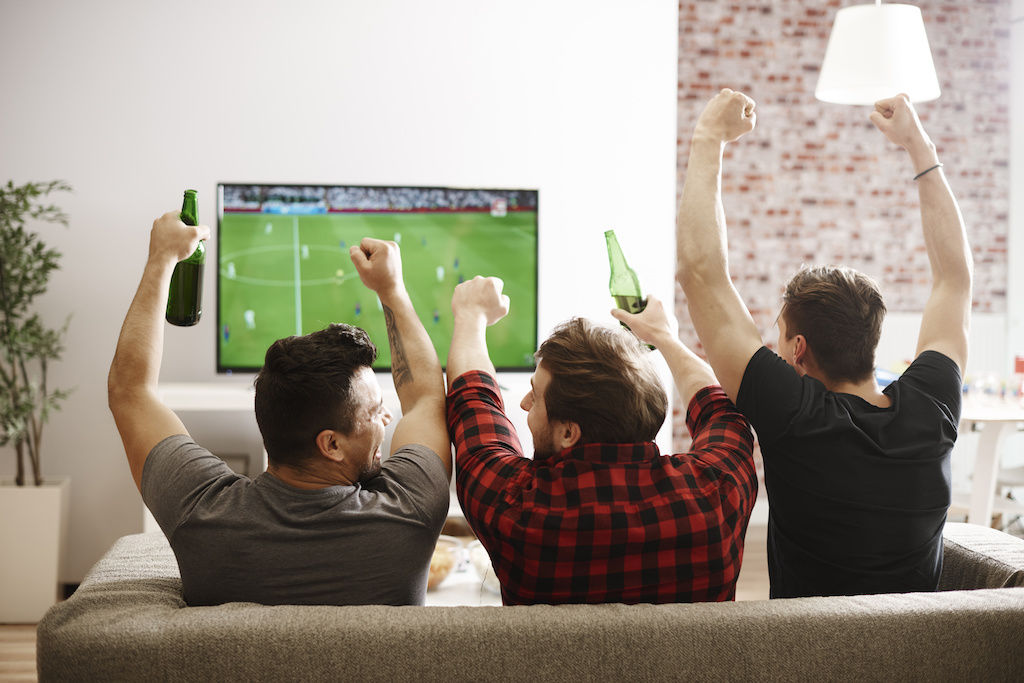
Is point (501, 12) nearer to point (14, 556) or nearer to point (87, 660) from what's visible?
point (14, 556)

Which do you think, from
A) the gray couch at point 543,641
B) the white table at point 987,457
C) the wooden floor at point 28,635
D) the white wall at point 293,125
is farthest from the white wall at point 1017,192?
the gray couch at point 543,641

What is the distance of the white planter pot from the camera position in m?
3.57

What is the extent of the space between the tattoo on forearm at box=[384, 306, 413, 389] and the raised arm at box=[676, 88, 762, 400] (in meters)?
0.45

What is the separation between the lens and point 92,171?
3.97 m

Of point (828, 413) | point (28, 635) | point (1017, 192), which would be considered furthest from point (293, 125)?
point (1017, 192)

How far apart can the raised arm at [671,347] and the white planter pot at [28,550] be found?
300cm

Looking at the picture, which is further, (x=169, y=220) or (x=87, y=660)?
(x=169, y=220)

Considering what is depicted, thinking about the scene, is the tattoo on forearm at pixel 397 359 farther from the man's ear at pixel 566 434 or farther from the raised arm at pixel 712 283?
the raised arm at pixel 712 283

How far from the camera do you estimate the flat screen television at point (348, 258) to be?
13.1 ft

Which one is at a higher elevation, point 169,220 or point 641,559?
point 169,220

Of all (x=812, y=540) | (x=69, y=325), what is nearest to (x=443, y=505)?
(x=812, y=540)

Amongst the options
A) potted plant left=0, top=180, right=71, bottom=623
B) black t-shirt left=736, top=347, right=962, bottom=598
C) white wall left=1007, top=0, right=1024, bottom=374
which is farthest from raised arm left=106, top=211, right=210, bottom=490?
white wall left=1007, top=0, right=1024, bottom=374

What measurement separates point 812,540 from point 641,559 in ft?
1.04

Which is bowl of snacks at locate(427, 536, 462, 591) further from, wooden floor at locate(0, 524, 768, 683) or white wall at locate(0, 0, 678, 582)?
white wall at locate(0, 0, 678, 582)
